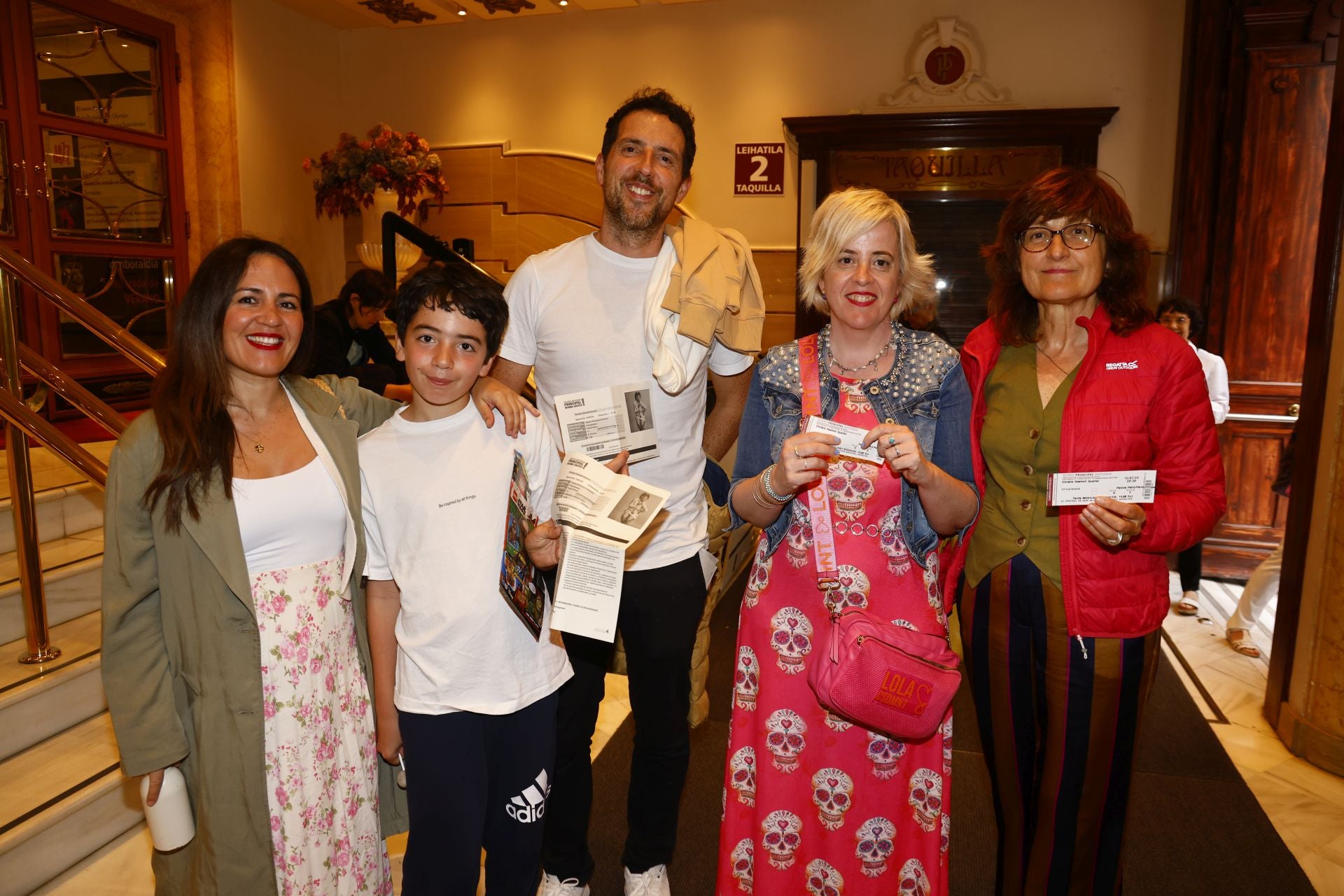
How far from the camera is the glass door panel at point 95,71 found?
17.5 feet

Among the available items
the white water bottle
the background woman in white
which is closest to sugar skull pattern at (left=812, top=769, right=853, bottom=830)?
the white water bottle

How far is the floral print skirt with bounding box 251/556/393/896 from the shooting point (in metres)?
1.67

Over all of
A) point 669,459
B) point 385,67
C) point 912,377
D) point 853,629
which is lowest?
point 853,629

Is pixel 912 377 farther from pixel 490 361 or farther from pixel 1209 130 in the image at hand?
pixel 1209 130

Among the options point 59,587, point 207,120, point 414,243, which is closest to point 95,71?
point 207,120

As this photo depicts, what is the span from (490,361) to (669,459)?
486mm

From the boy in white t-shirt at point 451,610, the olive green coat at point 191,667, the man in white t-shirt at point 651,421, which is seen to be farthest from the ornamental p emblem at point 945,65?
the olive green coat at point 191,667

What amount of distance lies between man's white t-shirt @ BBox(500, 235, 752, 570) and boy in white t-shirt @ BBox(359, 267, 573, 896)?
27cm

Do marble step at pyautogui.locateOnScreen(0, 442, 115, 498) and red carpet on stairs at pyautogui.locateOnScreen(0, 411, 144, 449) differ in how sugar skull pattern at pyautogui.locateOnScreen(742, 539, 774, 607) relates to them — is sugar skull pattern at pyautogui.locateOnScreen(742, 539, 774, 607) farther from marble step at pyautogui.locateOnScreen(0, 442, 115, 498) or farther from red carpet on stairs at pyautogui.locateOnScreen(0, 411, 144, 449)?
red carpet on stairs at pyautogui.locateOnScreen(0, 411, 144, 449)

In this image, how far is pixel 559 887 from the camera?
7.18 feet

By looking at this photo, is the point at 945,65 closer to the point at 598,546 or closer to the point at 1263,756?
the point at 1263,756

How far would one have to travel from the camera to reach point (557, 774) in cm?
212

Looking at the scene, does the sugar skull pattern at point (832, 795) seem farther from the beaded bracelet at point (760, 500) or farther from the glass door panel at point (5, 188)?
the glass door panel at point (5, 188)

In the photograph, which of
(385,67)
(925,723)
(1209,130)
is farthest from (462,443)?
(385,67)
